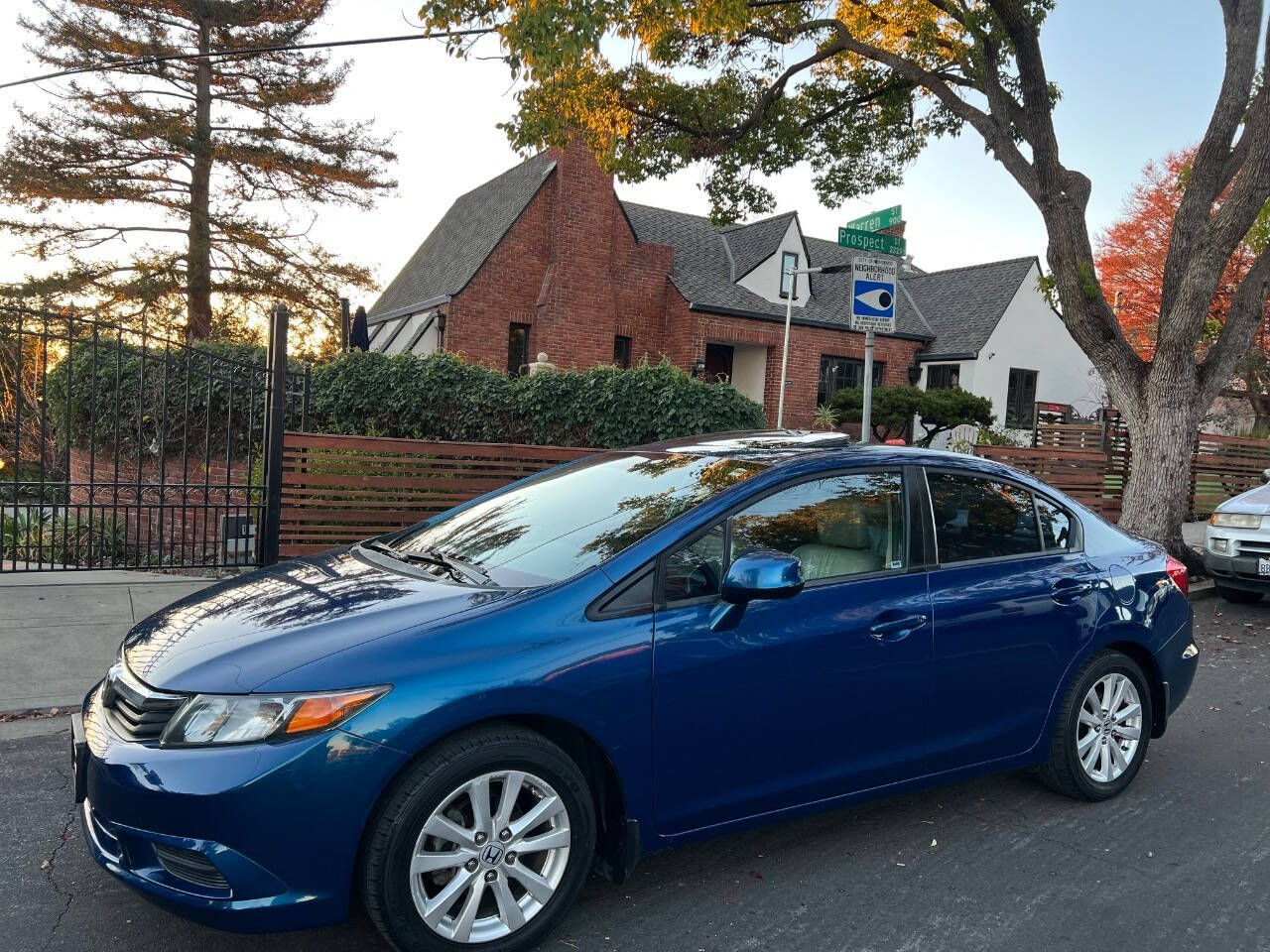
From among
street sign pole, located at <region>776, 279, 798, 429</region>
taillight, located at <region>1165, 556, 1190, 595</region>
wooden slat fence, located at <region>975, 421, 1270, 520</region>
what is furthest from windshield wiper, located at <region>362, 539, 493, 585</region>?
street sign pole, located at <region>776, 279, 798, 429</region>

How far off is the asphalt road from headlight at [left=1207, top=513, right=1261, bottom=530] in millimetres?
5288

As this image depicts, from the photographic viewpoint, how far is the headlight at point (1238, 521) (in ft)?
29.1

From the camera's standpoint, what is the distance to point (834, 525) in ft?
11.8

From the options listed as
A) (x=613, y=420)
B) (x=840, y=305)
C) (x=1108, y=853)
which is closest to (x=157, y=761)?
(x=1108, y=853)

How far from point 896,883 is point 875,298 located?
5154 millimetres

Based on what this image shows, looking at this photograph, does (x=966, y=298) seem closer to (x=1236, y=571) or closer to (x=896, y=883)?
(x=1236, y=571)

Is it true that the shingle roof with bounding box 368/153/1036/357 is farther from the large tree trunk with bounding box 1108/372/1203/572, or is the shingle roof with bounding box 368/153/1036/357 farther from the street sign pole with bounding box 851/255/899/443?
the street sign pole with bounding box 851/255/899/443

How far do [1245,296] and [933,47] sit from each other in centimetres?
456

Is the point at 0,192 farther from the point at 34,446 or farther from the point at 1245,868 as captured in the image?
the point at 1245,868

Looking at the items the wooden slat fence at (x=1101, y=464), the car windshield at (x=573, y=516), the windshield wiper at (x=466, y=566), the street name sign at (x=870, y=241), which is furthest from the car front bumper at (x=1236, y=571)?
the windshield wiper at (x=466, y=566)

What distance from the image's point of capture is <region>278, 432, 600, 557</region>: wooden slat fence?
7.93m

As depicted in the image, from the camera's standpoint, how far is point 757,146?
12.9 meters

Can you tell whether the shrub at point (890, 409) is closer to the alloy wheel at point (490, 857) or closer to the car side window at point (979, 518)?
the car side window at point (979, 518)

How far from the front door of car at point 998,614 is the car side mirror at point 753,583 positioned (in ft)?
2.89
